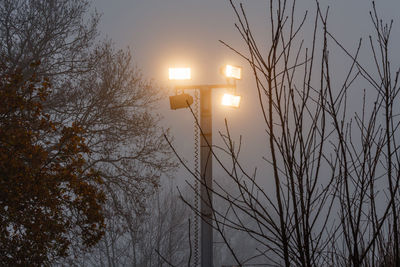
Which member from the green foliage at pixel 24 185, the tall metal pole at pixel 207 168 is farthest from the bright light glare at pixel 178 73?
the green foliage at pixel 24 185

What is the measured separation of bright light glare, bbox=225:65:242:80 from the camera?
23.1 ft

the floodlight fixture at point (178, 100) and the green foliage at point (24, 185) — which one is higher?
the floodlight fixture at point (178, 100)

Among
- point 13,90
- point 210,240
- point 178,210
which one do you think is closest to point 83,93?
point 13,90

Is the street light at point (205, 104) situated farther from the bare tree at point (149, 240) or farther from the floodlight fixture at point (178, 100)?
the bare tree at point (149, 240)

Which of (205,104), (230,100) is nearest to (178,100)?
(205,104)

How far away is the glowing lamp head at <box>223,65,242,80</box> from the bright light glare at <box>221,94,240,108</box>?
1.15ft

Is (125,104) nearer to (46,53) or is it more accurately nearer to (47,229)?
(46,53)

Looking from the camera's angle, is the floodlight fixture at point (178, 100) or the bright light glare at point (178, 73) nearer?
the floodlight fixture at point (178, 100)

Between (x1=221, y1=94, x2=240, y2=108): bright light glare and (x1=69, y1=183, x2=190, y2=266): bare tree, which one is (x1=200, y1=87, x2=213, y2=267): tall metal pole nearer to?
(x1=221, y1=94, x2=240, y2=108): bright light glare

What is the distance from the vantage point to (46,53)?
10023mm

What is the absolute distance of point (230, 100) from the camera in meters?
7.09

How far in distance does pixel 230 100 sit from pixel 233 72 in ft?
1.65

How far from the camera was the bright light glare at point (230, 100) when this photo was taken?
705 centimetres

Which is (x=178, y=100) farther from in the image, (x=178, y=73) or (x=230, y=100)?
(x=230, y=100)
